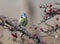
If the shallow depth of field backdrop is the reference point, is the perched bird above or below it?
below

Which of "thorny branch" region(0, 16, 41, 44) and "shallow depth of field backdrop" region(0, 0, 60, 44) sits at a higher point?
"shallow depth of field backdrop" region(0, 0, 60, 44)

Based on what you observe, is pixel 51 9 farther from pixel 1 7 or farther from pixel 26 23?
pixel 1 7

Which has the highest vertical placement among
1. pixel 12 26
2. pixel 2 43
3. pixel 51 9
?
pixel 51 9

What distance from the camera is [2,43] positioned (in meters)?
1.24

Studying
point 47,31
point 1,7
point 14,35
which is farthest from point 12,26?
point 47,31

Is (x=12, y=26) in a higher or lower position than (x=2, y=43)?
higher

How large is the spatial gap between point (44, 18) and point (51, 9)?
10cm

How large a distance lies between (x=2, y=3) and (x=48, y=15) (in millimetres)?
406

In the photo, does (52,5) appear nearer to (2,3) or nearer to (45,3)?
(45,3)

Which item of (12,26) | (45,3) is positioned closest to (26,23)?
(12,26)

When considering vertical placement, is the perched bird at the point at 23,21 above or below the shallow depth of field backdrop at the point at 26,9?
below

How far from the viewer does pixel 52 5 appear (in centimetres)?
131

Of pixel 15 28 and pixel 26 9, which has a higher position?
pixel 26 9

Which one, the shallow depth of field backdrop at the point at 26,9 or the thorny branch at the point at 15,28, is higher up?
the shallow depth of field backdrop at the point at 26,9
